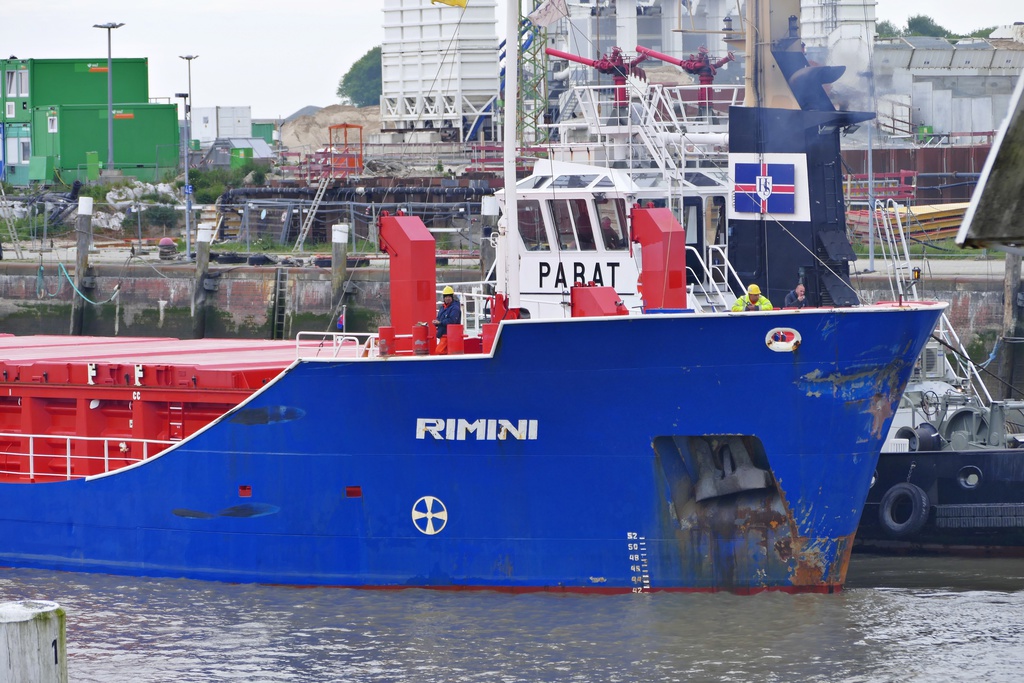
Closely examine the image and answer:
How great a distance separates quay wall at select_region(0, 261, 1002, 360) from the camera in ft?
77.3

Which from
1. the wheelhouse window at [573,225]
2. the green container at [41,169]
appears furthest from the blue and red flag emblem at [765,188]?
A: the green container at [41,169]

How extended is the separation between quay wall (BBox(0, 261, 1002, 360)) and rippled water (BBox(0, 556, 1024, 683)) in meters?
9.40

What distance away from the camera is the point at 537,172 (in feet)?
52.4

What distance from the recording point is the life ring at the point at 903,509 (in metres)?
16.7

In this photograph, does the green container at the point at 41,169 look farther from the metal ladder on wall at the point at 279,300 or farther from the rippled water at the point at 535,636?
the rippled water at the point at 535,636

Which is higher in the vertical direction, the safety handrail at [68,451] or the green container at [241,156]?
the green container at [241,156]

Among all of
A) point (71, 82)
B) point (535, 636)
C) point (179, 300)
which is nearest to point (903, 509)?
point (535, 636)

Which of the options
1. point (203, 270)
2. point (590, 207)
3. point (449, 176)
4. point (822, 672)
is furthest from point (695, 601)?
point (449, 176)

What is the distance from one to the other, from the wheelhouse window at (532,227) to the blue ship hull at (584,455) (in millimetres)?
2694

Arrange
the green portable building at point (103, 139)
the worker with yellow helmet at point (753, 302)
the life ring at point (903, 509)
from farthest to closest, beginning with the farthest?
the green portable building at point (103, 139)
the life ring at point (903, 509)
the worker with yellow helmet at point (753, 302)

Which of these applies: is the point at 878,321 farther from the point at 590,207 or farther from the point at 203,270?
the point at 203,270

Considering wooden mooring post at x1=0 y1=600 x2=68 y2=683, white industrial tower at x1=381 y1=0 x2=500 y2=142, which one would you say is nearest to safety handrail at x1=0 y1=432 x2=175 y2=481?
wooden mooring post at x1=0 y1=600 x2=68 y2=683

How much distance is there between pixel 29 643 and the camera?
6.71 meters

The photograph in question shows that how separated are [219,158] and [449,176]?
18.8 meters
